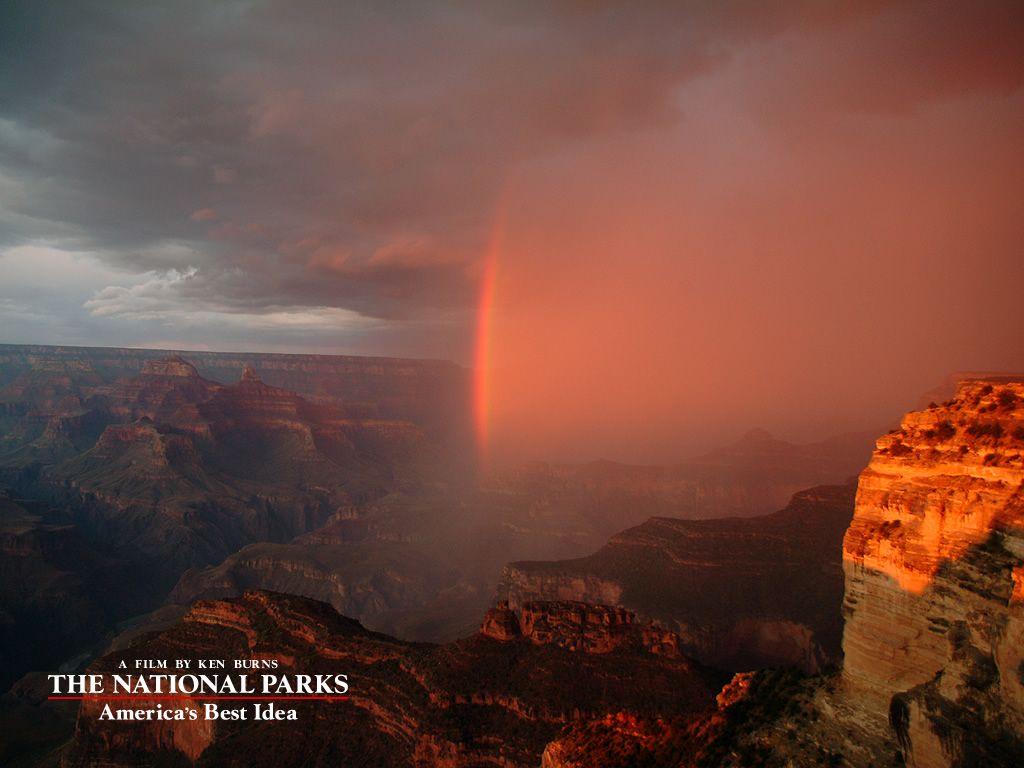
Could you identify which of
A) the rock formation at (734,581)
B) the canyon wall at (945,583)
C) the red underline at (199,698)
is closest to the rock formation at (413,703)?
the red underline at (199,698)

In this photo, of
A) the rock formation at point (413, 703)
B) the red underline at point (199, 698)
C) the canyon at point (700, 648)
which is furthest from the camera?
the red underline at point (199, 698)

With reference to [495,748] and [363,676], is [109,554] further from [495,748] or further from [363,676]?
[495,748]

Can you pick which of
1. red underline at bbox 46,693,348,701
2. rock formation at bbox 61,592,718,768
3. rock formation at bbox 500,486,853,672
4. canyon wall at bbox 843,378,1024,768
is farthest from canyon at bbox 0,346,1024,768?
red underline at bbox 46,693,348,701

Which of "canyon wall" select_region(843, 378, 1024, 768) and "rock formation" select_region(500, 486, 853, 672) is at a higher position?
"canyon wall" select_region(843, 378, 1024, 768)

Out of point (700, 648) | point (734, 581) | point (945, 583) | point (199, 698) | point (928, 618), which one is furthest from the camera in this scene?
point (734, 581)

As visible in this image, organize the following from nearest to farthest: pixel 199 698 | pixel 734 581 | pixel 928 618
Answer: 1. pixel 928 618
2. pixel 199 698
3. pixel 734 581

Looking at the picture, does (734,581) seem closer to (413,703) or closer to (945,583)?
(413,703)

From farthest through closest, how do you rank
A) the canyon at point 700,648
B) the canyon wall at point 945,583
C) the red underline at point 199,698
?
the red underline at point 199,698 < the canyon at point 700,648 < the canyon wall at point 945,583

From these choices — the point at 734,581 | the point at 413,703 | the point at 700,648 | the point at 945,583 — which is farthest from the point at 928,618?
the point at 734,581

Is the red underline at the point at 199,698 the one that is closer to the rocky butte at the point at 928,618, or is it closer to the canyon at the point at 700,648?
the canyon at the point at 700,648

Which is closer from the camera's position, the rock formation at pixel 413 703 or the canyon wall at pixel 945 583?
the canyon wall at pixel 945 583

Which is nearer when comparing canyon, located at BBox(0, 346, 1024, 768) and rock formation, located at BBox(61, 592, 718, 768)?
canyon, located at BBox(0, 346, 1024, 768)

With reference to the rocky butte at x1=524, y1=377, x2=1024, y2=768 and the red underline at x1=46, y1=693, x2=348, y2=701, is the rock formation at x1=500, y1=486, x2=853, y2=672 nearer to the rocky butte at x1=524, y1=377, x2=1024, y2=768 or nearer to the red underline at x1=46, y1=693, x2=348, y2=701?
the red underline at x1=46, y1=693, x2=348, y2=701
